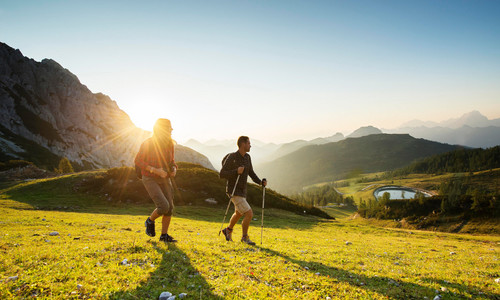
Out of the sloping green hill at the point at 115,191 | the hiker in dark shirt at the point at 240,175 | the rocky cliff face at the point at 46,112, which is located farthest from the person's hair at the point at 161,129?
the rocky cliff face at the point at 46,112

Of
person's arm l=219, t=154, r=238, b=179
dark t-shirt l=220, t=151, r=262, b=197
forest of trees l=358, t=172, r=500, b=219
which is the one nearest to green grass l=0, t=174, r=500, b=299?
dark t-shirt l=220, t=151, r=262, b=197

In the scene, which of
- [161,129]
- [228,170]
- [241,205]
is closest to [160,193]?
[161,129]

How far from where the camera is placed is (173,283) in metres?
6.18

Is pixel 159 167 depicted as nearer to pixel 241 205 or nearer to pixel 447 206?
pixel 241 205

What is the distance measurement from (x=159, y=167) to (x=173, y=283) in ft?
16.7

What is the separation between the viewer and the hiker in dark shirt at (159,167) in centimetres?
980

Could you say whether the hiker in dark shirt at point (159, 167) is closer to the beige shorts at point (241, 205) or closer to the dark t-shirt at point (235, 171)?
the dark t-shirt at point (235, 171)

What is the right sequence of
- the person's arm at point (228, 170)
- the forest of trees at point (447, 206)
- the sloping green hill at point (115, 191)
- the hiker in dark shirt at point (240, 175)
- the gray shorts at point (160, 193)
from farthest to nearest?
the forest of trees at point (447, 206) < the sloping green hill at point (115, 191) < the person's arm at point (228, 170) < the hiker in dark shirt at point (240, 175) < the gray shorts at point (160, 193)

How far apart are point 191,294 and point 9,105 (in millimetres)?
221213

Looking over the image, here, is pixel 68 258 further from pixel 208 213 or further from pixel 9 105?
pixel 9 105

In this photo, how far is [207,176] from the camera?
2096 inches

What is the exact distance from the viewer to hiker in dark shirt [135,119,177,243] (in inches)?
386

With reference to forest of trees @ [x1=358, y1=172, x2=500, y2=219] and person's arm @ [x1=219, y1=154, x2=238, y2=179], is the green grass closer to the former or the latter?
person's arm @ [x1=219, y1=154, x2=238, y2=179]

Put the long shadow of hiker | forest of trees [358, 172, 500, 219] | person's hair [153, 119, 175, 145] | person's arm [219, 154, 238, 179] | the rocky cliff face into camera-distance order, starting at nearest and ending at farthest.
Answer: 1. the long shadow of hiker
2. person's hair [153, 119, 175, 145]
3. person's arm [219, 154, 238, 179]
4. forest of trees [358, 172, 500, 219]
5. the rocky cliff face
